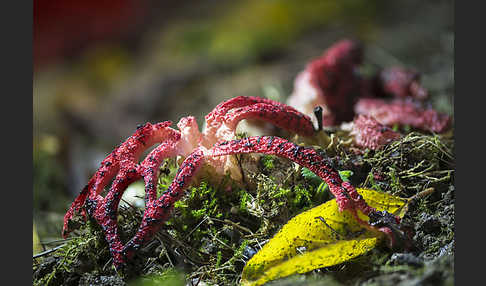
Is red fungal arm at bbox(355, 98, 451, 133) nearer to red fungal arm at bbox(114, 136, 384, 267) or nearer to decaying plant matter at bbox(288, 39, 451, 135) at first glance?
decaying plant matter at bbox(288, 39, 451, 135)

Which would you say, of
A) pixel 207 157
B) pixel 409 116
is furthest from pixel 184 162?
pixel 409 116

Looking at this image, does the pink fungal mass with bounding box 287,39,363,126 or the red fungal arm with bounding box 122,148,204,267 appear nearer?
the red fungal arm with bounding box 122,148,204,267

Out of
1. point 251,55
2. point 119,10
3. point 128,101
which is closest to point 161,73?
point 128,101

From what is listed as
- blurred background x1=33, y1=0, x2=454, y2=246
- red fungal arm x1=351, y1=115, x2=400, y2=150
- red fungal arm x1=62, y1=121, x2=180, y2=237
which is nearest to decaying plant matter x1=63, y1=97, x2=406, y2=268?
red fungal arm x1=62, y1=121, x2=180, y2=237

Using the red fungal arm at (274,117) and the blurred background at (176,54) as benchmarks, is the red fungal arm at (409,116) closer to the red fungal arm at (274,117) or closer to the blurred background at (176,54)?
the red fungal arm at (274,117)

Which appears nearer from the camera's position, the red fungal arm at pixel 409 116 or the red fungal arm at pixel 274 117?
Result: the red fungal arm at pixel 274 117

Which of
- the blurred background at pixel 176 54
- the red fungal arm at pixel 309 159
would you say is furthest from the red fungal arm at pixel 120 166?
the blurred background at pixel 176 54
